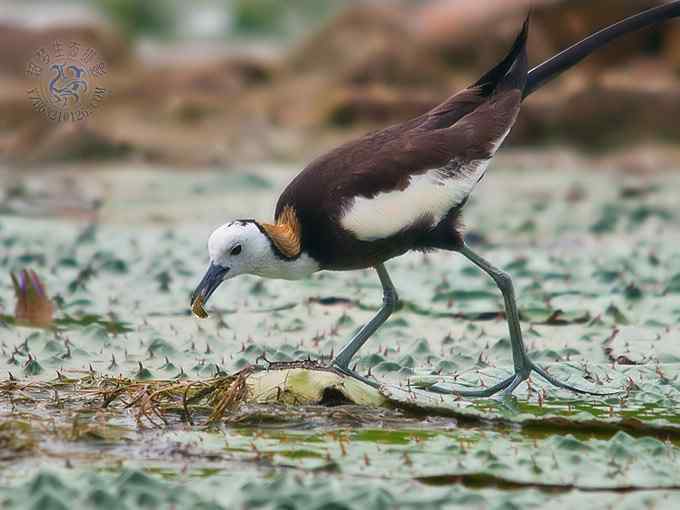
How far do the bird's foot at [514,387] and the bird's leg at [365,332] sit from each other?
0.35 m

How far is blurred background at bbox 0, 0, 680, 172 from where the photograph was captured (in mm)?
15039

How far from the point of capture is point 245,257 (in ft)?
20.0

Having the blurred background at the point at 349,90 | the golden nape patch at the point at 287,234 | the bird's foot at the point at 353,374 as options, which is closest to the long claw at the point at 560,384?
the bird's foot at the point at 353,374

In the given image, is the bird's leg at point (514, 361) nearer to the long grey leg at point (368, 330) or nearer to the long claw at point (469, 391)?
the long claw at point (469, 391)

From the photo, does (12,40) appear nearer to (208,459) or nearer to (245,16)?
(245,16)

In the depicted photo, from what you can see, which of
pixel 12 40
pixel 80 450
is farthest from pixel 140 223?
pixel 12 40

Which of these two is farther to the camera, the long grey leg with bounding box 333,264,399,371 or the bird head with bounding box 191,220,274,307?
the long grey leg with bounding box 333,264,399,371

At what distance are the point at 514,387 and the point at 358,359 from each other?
883 mm

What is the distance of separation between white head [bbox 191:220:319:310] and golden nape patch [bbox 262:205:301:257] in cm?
2

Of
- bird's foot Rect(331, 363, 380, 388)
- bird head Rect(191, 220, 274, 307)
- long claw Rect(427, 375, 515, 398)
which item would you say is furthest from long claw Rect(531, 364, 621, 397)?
bird head Rect(191, 220, 274, 307)

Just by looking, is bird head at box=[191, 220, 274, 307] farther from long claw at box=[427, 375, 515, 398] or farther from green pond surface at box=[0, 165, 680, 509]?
long claw at box=[427, 375, 515, 398]

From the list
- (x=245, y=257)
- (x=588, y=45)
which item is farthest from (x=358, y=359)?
(x=588, y=45)

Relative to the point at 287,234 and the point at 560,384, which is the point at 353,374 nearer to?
the point at 287,234

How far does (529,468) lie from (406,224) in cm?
155
